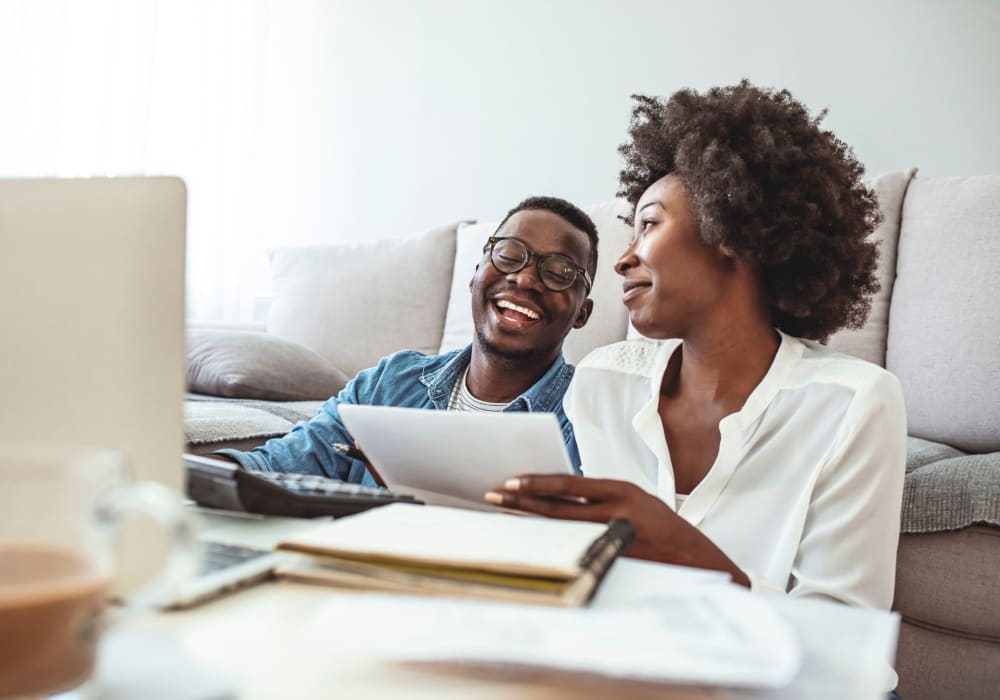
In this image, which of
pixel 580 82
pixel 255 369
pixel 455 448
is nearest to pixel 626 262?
pixel 455 448

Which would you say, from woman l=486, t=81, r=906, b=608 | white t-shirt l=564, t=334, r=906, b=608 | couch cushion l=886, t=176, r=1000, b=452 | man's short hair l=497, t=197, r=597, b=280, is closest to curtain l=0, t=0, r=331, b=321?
man's short hair l=497, t=197, r=597, b=280

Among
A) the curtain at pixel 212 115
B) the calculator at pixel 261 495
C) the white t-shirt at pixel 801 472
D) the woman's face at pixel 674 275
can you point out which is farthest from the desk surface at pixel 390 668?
the curtain at pixel 212 115

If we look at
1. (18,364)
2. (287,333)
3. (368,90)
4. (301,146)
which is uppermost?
(368,90)

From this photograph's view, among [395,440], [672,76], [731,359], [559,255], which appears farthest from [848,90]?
[395,440]

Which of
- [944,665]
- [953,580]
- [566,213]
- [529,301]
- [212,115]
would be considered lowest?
[944,665]

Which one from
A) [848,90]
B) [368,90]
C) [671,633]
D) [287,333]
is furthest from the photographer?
[368,90]

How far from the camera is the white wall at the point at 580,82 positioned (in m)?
2.55

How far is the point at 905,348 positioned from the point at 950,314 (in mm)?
112

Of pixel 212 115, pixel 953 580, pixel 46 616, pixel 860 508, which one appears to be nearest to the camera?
pixel 46 616

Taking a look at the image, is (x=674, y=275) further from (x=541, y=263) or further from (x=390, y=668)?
(x=390, y=668)

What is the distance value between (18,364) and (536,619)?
0.95 ft

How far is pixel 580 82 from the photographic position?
3.04 meters

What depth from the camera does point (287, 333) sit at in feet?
9.26

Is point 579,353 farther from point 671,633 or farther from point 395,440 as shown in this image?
point 671,633
